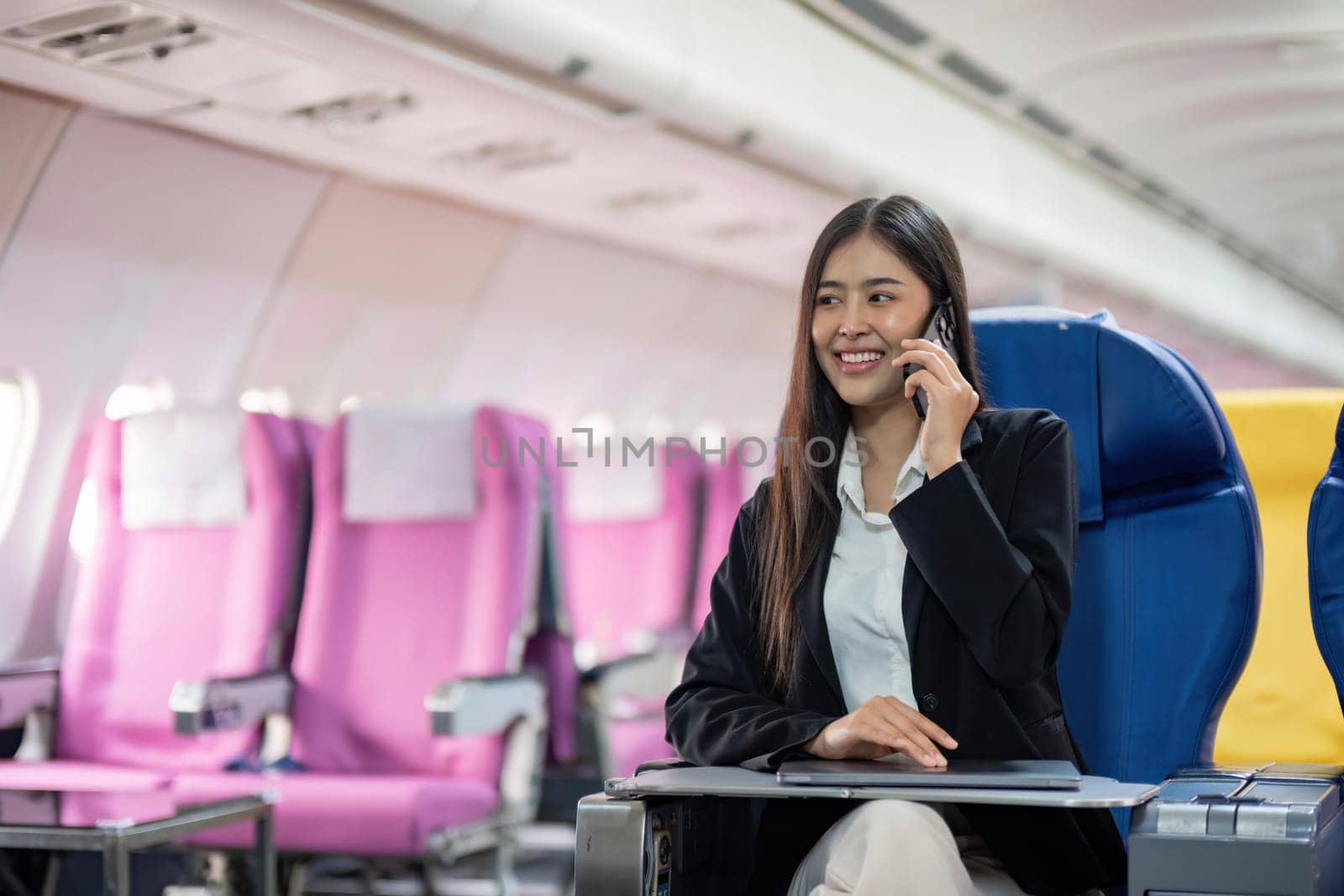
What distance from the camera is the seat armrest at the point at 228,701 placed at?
3.66 metres

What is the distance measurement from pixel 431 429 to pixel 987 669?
2.39 meters

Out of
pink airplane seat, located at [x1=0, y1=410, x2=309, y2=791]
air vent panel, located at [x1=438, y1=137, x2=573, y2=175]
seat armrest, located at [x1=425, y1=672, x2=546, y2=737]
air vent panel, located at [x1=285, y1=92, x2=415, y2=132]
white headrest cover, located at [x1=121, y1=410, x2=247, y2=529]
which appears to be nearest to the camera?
seat armrest, located at [x1=425, y1=672, x2=546, y2=737]

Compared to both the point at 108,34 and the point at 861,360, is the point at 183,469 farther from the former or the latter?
the point at 861,360

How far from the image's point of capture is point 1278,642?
2660 mm

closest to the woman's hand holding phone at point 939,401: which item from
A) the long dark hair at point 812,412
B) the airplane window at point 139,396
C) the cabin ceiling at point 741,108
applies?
the long dark hair at point 812,412

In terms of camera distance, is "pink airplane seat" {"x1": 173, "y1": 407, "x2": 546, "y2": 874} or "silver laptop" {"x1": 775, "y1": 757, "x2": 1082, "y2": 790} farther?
"pink airplane seat" {"x1": 173, "y1": 407, "x2": 546, "y2": 874}

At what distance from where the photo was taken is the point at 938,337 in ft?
6.92

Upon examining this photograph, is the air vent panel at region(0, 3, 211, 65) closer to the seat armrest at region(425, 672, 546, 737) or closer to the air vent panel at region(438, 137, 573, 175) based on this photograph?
the air vent panel at region(438, 137, 573, 175)

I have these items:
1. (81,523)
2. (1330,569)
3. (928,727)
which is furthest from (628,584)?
(928,727)

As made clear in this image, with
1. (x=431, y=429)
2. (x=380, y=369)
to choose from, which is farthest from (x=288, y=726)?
(x=380, y=369)

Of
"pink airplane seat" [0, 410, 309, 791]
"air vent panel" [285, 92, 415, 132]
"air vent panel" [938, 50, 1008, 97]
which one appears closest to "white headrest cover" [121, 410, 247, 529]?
"pink airplane seat" [0, 410, 309, 791]

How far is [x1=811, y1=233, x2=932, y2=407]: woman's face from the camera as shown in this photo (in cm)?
211

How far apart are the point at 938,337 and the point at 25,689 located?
3.14 metres

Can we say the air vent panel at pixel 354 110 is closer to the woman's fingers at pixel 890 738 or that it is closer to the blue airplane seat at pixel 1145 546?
the blue airplane seat at pixel 1145 546
